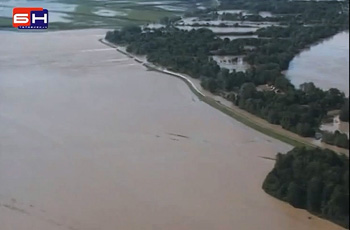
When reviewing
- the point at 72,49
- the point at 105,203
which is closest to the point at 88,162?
the point at 105,203

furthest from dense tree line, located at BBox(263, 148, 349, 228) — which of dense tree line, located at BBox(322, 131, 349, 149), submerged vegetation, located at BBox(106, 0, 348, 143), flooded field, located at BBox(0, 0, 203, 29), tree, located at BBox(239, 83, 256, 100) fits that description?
flooded field, located at BBox(0, 0, 203, 29)

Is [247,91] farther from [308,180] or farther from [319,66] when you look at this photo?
[308,180]

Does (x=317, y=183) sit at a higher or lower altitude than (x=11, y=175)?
higher

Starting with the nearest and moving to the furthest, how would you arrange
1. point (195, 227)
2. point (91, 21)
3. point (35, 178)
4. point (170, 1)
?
point (195, 227) < point (35, 178) < point (91, 21) < point (170, 1)

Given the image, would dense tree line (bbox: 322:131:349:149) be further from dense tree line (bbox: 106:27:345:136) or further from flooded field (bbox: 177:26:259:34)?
flooded field (bbox: 177:26:259:34)

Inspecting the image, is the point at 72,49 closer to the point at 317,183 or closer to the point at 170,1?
the point at 170,1

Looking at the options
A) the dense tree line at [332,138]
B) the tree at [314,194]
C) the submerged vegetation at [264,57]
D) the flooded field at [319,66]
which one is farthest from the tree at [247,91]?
the tree at [314,194]

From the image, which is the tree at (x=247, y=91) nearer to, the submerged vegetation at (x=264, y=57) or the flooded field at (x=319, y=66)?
the submerged vegetation at (x=264, y=57)
